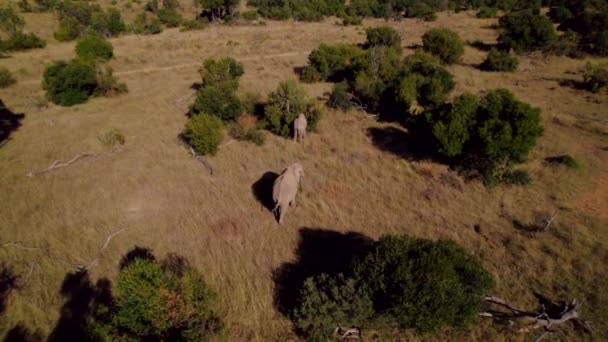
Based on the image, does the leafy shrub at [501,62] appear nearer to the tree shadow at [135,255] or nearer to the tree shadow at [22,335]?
the tree shadow at [135,255]

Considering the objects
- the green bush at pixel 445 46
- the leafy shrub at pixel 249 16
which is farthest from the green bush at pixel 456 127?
the leafy shrub at pixel 249 16

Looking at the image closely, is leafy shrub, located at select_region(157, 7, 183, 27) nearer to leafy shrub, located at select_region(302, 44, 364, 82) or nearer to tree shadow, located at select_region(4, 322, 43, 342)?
leafy shrub, located at select_region(302, 44, 364, 82)

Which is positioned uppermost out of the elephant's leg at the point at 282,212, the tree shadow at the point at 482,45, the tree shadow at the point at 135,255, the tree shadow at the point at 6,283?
the tree shadow at the point at 482,45

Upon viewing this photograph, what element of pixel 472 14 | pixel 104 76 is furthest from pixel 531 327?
pixel 472 14

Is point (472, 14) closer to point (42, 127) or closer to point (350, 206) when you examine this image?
point (350, 206)

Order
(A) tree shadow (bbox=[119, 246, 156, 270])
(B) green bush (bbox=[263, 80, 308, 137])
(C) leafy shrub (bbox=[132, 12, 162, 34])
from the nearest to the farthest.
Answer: (A) tree shadow (bbox=[119, 246, 156, 270]) → (B) green bush (bbox=[263, 80, 308, 137]) → (C) leafy shrub (bbox=[132, 12, 162, 34])

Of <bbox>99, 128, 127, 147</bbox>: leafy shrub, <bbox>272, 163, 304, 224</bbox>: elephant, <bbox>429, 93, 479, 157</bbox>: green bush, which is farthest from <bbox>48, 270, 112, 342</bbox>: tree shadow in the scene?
<bbox>429, 93, 479, 157</bbox>: green bush
